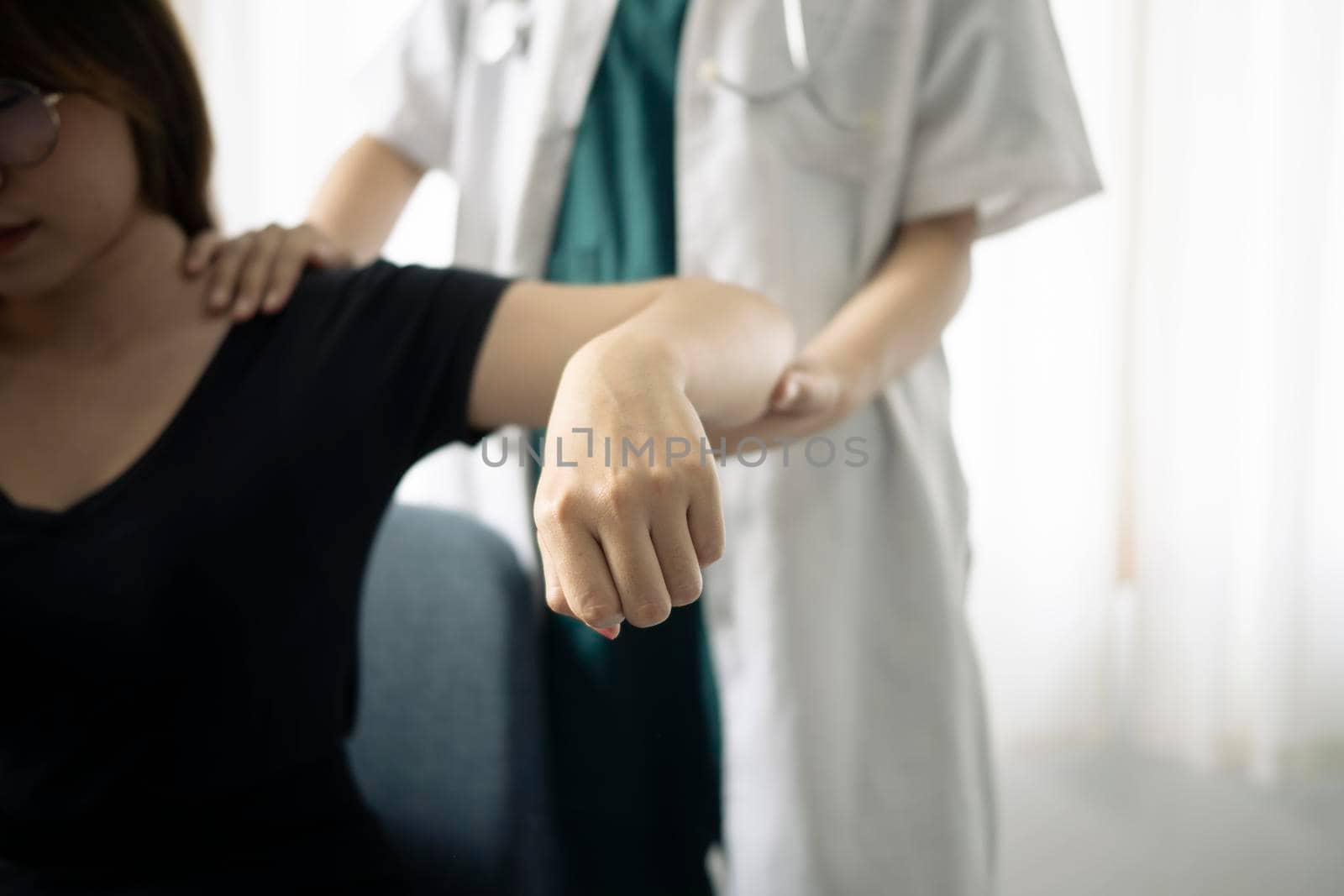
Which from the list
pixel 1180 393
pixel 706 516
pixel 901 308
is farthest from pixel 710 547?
pixel 1180 393

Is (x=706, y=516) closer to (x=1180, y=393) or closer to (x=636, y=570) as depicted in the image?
(x=636, y=570)

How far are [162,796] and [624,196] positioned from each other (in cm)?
37

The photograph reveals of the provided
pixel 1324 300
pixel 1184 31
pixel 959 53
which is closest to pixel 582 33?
pixel 959 53

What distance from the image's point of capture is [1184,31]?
0.48m

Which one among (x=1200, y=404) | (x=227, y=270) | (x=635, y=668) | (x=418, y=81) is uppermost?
(x=418, y=81)

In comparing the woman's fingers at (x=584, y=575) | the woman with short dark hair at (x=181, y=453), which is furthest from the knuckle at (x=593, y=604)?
the woman with short dark hair at (x=181, y=453)

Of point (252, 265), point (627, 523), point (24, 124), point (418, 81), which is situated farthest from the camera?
point (418, 81)

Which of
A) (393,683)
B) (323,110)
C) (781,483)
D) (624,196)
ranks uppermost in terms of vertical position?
(323,110)

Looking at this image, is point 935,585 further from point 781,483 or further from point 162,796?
point 162,796

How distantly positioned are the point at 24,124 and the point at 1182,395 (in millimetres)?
581

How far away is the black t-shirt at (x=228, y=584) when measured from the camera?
1.24 ft

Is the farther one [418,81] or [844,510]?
[418,81]

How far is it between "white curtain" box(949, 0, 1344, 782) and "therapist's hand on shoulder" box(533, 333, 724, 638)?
1.34 feet

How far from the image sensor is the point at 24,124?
13.3 inches
